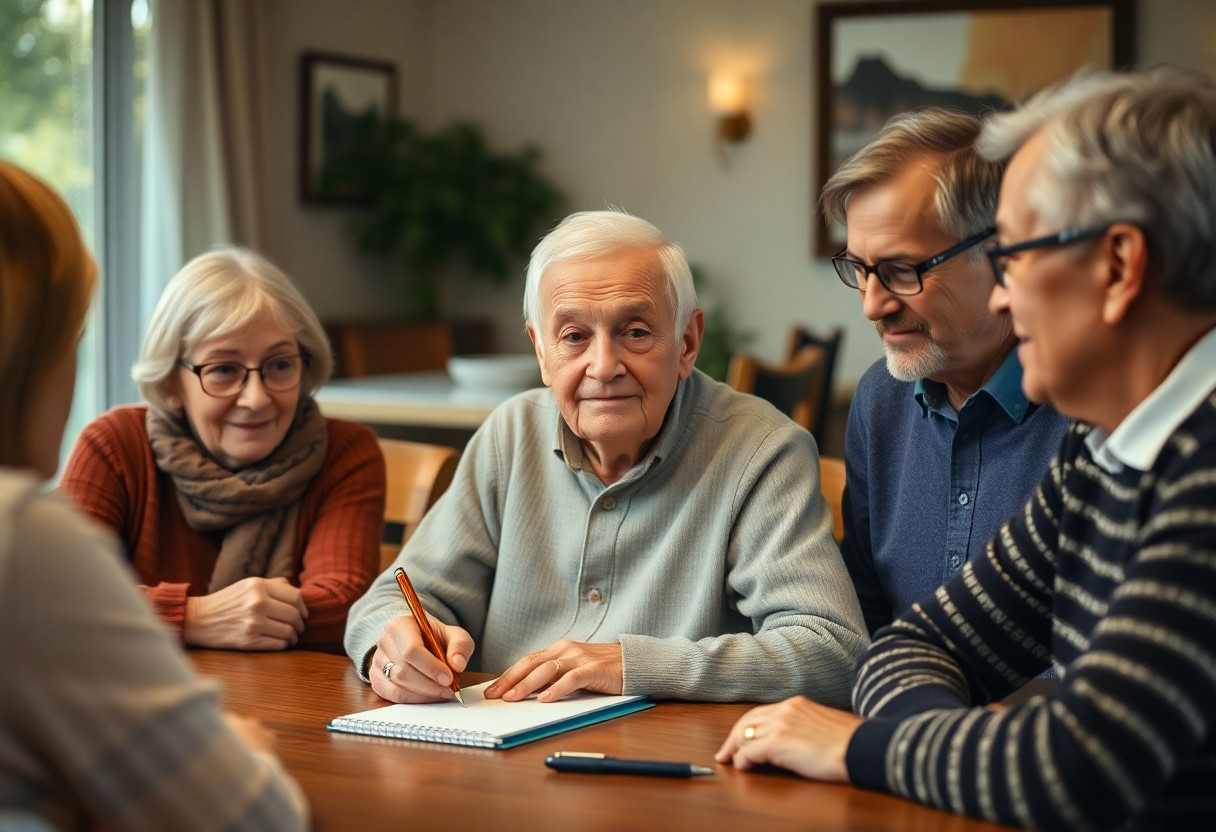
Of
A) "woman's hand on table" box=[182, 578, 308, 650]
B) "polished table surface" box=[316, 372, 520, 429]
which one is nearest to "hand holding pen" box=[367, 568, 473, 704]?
"woman's hand on table" box=[182, 578, 308, 650]

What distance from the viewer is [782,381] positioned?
12.0 feet

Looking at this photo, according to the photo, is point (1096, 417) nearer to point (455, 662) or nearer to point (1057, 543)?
point (1057, 543)

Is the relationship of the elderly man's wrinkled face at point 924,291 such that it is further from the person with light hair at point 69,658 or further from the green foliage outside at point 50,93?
the green foliage outside at point 50,93

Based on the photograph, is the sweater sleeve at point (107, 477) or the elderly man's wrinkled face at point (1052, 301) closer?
the elderly man's wrinkled face at point (1052, 301)

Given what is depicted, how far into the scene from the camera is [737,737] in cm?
128

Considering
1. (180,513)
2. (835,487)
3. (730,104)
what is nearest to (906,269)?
(835,487)

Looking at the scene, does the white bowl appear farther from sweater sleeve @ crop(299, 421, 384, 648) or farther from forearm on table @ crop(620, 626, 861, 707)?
forearm on table @ crop(620, 626, 861, 707)

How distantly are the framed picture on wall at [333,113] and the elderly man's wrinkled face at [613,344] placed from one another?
14.3 feet

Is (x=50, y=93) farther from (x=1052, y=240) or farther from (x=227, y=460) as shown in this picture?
(x=1052, y=240)

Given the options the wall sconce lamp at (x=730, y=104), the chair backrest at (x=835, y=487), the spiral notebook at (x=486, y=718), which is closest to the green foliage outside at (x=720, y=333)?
the wall sconce lamp at (x=730, y=104)

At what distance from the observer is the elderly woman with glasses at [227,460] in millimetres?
2121

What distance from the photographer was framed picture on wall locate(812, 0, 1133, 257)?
18.8ft

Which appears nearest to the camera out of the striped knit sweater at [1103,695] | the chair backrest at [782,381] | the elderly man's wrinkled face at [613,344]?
the striped knit sweater at [1103,695]

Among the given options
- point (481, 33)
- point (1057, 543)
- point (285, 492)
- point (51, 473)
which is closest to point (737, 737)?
point (1057, 543)
